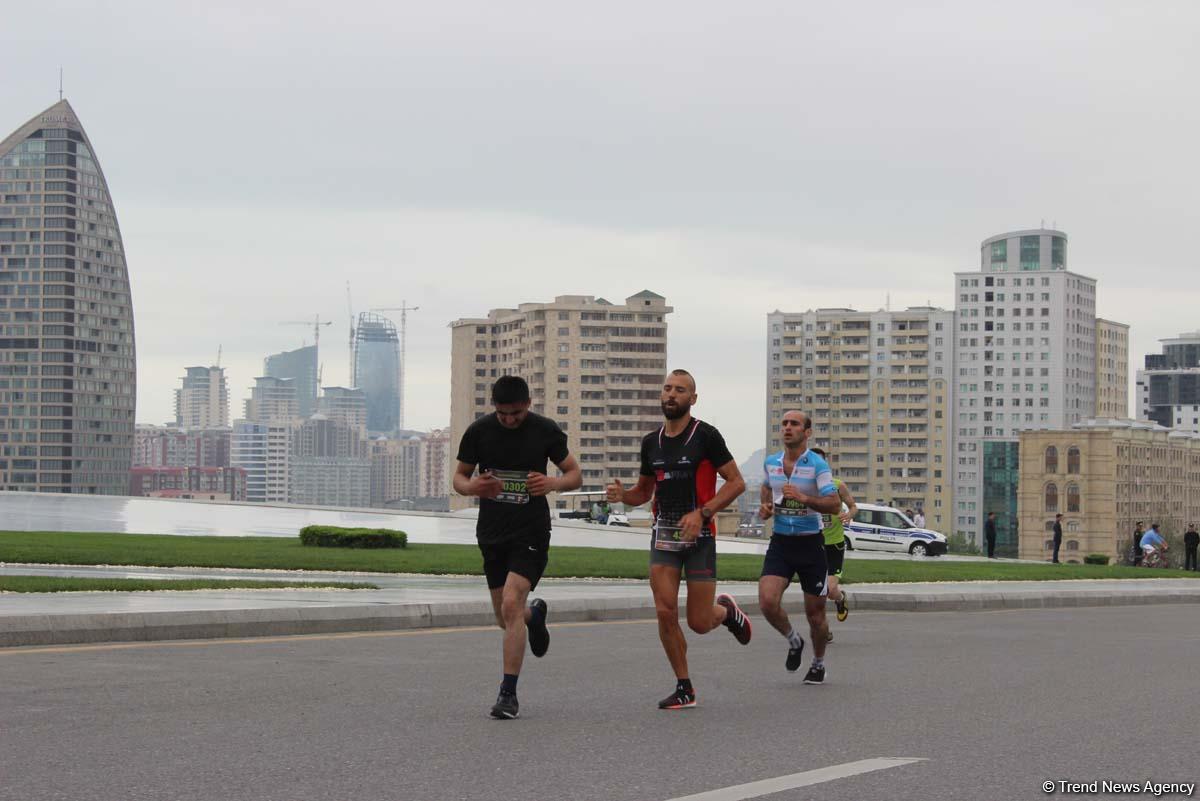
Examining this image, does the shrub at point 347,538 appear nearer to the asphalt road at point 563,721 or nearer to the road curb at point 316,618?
the road curb at point 316,618

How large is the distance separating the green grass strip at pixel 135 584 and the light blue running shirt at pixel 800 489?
27.0ft

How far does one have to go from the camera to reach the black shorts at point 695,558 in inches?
392

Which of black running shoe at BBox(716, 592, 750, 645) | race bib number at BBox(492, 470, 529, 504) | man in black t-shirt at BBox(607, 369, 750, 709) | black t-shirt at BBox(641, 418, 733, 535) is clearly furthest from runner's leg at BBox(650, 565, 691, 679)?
race bib number at BBox(492, 470, 529, 504)

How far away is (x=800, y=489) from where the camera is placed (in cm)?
1199

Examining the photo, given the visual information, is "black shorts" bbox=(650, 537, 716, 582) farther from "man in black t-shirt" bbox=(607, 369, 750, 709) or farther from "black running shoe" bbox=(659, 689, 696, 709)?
"black running shoe" bbox=(659, 689, 696, 709)

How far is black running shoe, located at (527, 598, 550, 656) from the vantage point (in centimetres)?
999

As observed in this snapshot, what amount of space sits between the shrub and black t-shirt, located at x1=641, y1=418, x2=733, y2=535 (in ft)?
73.4

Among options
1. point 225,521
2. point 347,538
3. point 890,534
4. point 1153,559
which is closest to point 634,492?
point 347,538

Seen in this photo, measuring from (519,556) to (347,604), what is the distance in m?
6.72

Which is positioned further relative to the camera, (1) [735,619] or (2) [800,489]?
(2) [800,489]

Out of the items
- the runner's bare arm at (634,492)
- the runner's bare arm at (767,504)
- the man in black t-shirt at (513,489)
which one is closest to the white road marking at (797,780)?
the man in black t-shirt at (513,489)

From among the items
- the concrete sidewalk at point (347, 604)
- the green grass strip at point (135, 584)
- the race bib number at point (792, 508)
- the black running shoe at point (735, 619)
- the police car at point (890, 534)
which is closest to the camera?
the black running shoe at point (735, 619)

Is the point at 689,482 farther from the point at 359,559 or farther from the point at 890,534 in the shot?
the point at 890,534

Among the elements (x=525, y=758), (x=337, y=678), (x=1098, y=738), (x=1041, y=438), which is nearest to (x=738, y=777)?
(x=525, y=758)
